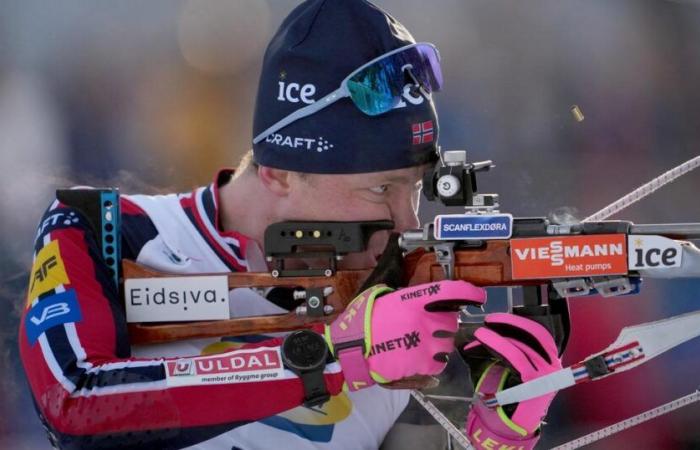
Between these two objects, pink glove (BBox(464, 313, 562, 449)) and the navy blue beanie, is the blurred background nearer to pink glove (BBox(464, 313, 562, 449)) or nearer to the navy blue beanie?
the navy blue beanie

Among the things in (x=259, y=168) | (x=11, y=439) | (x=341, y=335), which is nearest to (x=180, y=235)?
(x=259, y=168)

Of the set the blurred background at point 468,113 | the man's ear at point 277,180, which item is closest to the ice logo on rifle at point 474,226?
the man's ear at point 277,180

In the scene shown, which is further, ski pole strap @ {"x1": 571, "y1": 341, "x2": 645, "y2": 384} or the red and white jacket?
ski pole strap @ {"x1": 571, "y1": 341, "x2": 645, "y2": 384}

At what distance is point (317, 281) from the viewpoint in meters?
2.01

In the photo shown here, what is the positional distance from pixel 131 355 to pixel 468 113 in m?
1.54

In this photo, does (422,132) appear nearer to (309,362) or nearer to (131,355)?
(309,362)

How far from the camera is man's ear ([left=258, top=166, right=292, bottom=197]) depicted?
2.20m

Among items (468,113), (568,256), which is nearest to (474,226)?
(568,256)

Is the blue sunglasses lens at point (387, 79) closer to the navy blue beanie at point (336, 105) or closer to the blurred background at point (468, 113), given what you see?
the navy blue beanie at point (336, 105)

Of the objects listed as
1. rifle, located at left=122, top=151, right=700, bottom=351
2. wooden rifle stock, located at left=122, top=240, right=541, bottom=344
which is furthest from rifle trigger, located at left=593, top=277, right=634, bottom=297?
wooden rifle stock, located at left=122, top=240, right=541, bottom=344

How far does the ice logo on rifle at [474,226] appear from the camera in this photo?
186cm

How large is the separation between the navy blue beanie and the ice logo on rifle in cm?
29

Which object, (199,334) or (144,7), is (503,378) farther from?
(144,7)

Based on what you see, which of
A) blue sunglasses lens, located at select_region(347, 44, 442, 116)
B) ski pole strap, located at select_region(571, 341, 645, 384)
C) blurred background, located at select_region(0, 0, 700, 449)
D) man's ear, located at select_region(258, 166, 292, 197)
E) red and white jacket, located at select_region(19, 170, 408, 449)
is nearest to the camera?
red and white jacket, located at select_region(19, 170, 408, 449)
